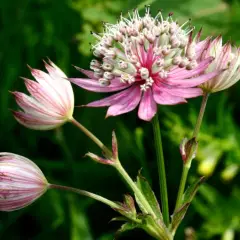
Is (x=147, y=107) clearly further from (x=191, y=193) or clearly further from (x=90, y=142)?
(x=90, y=142)

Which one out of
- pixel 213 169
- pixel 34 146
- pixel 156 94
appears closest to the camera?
pixel 156 94

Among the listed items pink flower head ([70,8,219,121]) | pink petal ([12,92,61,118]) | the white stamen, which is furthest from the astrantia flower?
pink petal ([12,92,61,118])

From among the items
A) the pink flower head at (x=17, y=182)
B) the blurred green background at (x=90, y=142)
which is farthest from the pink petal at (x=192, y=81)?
the blurred green background at (x=90, y=142)

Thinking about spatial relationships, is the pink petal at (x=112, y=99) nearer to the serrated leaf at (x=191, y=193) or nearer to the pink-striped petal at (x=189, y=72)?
the pink-striped petal at (x=189, y=72)

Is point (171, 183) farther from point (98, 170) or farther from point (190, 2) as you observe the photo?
point (190, 2)

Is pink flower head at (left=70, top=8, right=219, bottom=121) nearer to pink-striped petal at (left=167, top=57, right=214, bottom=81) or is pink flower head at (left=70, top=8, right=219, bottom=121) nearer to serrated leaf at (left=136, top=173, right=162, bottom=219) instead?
pink-striped petal at (left=167, top=57, right=214, bottom=81)

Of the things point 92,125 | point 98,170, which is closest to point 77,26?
point 92,125

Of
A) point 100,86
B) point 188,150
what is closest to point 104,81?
point 100,86
